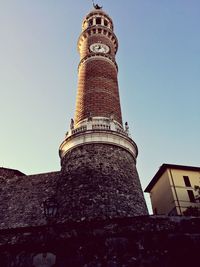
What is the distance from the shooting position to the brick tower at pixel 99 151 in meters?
13.1

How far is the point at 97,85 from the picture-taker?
19031mm

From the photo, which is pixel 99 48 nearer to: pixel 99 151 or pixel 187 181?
pixel 99 151

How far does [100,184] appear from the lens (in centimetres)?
1363

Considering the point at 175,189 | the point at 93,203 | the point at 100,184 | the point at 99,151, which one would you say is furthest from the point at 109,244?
the point at 175,189

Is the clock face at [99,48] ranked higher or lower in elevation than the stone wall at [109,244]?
higher

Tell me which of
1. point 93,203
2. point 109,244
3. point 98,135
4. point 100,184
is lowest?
point 109,244

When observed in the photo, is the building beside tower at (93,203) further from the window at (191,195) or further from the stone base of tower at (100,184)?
the window at (191,195)

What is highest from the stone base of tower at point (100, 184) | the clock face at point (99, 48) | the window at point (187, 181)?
the clock face at point (99, 48)

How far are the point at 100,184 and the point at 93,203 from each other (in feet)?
3.82

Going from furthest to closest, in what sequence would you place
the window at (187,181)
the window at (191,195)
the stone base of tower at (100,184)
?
the window at (187,181) < the window at (191,195) < the stone base of tower at (100,184)

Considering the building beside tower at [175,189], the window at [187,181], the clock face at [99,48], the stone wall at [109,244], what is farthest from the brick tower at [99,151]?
the window at [187,181]

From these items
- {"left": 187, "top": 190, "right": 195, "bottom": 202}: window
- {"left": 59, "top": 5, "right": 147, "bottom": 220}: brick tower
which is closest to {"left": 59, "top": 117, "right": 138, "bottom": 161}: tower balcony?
{"left": 59, "top": 5, "right": 147, "bottom": 220}: brick tower

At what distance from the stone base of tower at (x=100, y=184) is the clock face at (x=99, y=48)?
9489 millimetres

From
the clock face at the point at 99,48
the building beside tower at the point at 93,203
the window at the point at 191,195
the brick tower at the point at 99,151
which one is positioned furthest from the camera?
the window at the point at 191,195
